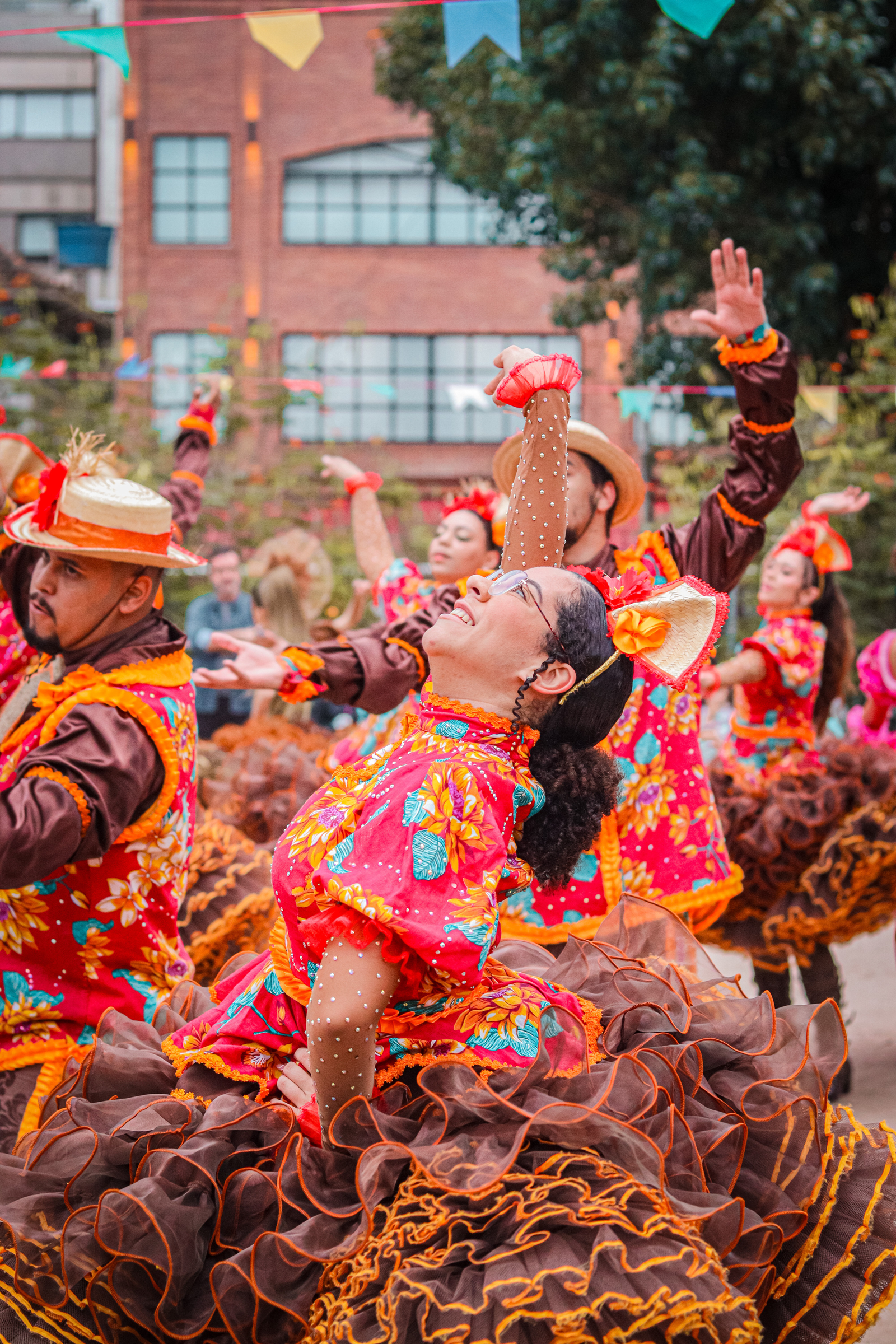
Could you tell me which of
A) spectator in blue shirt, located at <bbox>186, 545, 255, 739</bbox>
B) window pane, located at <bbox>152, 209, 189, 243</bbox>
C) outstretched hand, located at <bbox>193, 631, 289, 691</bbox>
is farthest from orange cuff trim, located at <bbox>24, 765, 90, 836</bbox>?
window pane, located at <bbox>152, 209, 189, 243</bbox>

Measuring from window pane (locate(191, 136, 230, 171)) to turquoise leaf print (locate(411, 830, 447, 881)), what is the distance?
26.6 metres

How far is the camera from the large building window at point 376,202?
1027 inches

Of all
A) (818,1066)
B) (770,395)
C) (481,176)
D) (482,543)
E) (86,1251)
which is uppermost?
(481,176)

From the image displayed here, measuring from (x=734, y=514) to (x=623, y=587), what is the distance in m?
1.73

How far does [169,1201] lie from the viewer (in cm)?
203

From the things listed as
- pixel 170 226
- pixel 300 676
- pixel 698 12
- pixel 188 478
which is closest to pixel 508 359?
pixel 300 676

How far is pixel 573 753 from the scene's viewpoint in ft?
7.51

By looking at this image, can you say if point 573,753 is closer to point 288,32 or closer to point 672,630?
point 672,630

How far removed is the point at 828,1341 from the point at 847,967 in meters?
6.02

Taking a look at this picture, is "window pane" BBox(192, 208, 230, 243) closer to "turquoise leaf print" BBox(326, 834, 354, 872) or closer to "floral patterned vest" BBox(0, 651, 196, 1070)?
"floral patterned vest" BBox(0, 651, 196, 1070)

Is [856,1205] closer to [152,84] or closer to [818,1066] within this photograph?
[818,1066]

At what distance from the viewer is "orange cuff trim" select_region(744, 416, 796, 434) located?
3.88 m

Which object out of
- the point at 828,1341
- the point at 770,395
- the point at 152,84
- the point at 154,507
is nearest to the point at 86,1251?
the point at 828,1341

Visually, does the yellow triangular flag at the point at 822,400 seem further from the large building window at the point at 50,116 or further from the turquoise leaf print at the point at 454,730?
the large building window at the point at 50,116
